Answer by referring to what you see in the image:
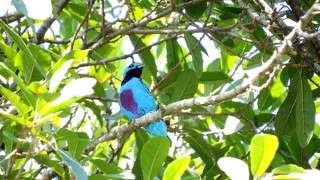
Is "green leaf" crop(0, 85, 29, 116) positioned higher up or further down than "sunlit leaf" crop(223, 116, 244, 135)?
higher up

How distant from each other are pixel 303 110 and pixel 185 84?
54 centimetres

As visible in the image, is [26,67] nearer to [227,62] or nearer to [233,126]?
[233,126]

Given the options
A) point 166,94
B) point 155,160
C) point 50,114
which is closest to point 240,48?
point 166,94

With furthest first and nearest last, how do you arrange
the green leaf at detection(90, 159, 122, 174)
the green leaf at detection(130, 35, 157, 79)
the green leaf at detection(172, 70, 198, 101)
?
the green leaf at detection(130, 35, 157, 79) < the green leaf at detection(172, 70, 198, 101) < the green leaf at detection(90, 159, 122, 174)

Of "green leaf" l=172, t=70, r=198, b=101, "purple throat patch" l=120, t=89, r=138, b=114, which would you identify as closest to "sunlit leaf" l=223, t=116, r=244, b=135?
"green leaf" l=172, t=70, r=198, b=101

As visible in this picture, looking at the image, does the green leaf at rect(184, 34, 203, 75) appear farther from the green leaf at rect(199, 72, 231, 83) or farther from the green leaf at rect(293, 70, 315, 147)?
the green leaf at rect(293, 70, 315, 147)

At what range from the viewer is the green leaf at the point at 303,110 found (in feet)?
8.80

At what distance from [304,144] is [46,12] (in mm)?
1377

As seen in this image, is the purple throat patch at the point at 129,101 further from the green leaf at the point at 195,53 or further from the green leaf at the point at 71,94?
the green leaf at the point at 71,94

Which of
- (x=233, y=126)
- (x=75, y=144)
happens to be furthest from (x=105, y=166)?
(x=233, y=126)

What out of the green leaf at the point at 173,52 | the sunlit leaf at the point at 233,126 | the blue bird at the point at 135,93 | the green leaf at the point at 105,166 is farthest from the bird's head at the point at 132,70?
the green leaf at the point at 105,166

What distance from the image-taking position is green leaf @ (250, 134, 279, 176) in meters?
1.72

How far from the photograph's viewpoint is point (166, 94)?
323cm

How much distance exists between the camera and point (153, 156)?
82.4 inches
